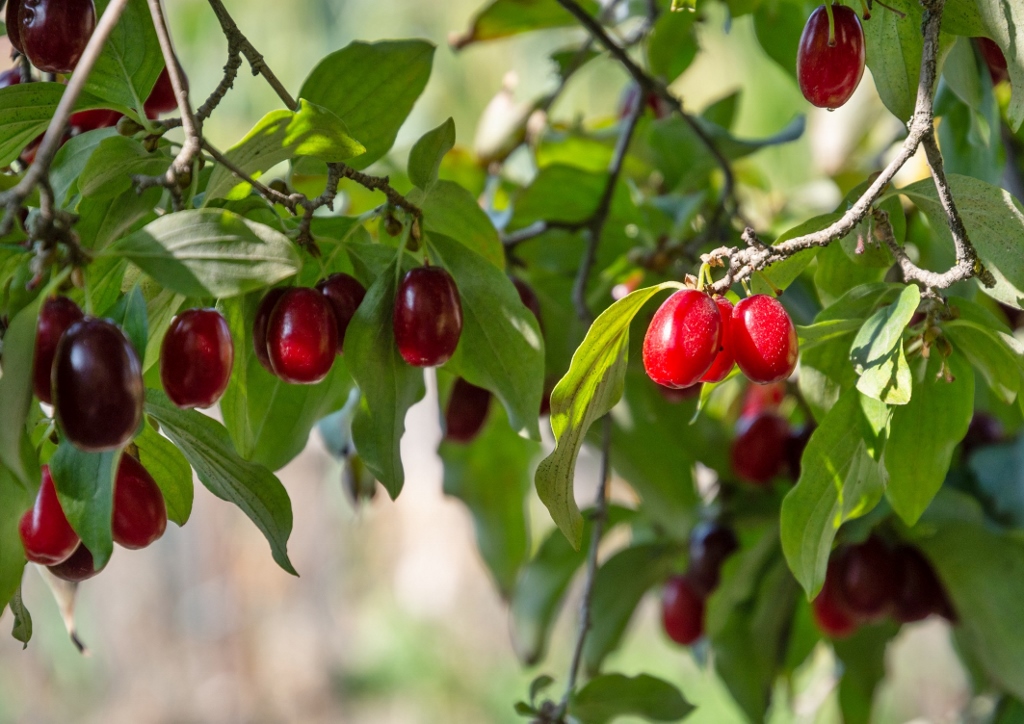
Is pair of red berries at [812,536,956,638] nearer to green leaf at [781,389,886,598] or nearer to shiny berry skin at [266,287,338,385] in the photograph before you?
green leaf at [781,389,886,598]

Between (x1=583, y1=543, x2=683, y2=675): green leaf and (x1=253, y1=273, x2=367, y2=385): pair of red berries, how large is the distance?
454 millimetres

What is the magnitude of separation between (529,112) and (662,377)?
540 mm

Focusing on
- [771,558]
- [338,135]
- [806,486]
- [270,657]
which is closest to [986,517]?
[771,558]

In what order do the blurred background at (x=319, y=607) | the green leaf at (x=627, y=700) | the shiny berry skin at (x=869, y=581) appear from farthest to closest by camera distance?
the blurred background at (x=319, y=607) < the shiny berry skin at (x=869, y=581) < the green leaf at (x=627, y=700)

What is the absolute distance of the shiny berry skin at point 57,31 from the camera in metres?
0.42

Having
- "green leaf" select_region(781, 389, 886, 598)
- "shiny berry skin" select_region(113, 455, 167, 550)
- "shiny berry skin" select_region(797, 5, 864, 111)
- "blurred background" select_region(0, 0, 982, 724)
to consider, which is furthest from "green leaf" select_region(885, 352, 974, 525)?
"blurred background" select_region(0, 0, 982, 724)

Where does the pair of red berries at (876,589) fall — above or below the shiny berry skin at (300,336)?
below

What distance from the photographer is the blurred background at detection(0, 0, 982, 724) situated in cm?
337

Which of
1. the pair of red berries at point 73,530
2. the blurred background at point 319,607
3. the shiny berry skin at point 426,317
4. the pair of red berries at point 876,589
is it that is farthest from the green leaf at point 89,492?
the blurred background at point 319,607

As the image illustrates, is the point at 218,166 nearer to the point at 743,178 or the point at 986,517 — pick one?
the point at 986,517

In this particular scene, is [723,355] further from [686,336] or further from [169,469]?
[169,469]

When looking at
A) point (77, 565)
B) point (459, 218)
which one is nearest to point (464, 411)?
point (459, 218)

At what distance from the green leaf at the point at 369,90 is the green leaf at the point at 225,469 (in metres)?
0.16

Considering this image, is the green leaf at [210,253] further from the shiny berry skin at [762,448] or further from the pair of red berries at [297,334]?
the shiny berry skin at [762,448]
